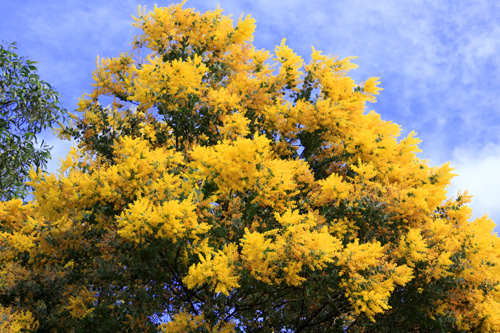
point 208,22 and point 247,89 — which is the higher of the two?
point 208,22

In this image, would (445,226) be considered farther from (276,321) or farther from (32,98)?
(32,98)

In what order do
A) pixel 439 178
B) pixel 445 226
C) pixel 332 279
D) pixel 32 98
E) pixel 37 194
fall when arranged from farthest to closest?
pixel 32 98, pixel 439 178, pixel 445 226, pixel 37 194, pixel 332 279

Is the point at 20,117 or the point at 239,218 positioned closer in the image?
the point at 239,218

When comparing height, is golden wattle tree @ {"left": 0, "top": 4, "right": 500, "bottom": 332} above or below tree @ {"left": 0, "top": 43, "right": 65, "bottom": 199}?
below

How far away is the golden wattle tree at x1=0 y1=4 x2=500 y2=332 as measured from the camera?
32.7 ft

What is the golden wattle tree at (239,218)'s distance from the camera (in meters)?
9.97

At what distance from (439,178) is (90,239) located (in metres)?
9.50

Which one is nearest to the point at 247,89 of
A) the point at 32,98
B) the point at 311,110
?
the point at 311,110

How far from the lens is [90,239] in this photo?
1278 centimetres

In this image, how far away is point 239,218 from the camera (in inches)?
438

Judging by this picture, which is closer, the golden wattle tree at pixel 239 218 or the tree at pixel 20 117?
the golden wattle tree at pixel 239 218

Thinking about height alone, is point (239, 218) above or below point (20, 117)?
below

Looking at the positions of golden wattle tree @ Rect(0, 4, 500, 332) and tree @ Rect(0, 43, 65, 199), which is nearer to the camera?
golden wattle tree @ Rect(0, 4, 500, 332)

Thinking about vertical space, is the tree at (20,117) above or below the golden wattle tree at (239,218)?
above
